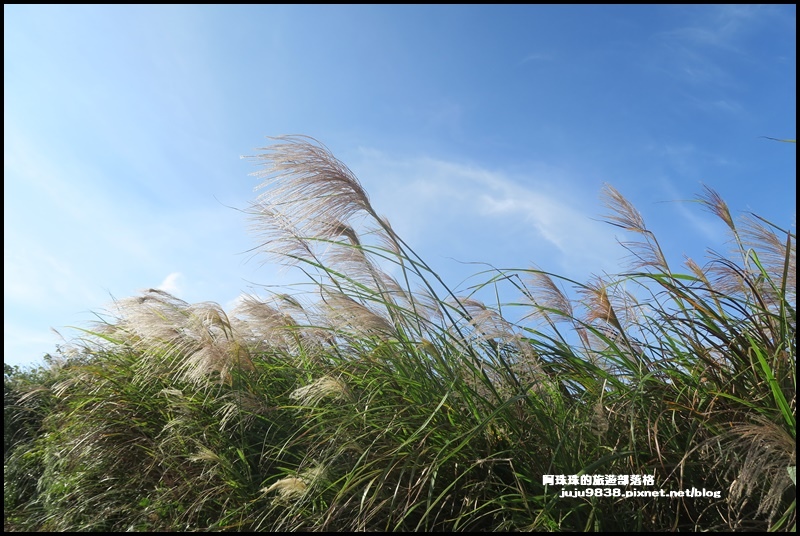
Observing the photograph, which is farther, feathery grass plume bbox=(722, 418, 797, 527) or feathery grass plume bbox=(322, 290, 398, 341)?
feathery grass plume bbox=(322, 290, 398, 341)

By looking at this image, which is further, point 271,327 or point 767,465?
point 271,327

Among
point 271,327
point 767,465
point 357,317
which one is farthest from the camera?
point 271,327

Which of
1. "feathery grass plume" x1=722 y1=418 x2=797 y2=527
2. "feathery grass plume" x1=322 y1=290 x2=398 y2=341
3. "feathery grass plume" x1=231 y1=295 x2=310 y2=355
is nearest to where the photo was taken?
"feathery grass plume" x1=722 y1=418 x2=797 y2=527

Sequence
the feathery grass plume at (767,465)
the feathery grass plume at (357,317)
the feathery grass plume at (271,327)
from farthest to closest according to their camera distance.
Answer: the feathery grass plume at (271,327) < the feathery grass plume at (357,317) < the feathery grass plume at (767,465)

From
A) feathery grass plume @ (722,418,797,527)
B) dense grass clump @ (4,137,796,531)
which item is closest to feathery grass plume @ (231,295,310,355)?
dense grass clump @ (4,137,796,531)

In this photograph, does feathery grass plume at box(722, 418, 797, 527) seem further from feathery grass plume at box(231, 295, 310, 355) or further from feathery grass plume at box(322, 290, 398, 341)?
feathery grass plume at box(231, 295, 310, 355)

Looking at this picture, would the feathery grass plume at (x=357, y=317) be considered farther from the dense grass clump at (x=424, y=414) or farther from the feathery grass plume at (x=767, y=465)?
the feathery grass plume at (x=767, y=465)

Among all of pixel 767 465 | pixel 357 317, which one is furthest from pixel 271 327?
pixel 767 465

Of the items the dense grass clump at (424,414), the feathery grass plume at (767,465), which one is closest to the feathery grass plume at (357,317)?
the dense grass clump at (424,414)

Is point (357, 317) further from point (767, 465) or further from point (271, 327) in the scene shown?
point (767, 465)

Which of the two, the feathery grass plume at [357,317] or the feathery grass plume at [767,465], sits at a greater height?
the feathery grass plume at [357,317]

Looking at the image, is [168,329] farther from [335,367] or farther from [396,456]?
[396,456]

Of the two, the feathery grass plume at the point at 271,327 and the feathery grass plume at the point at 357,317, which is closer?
the feathery grass plume at the point at 357,317

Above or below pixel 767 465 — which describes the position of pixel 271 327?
above
